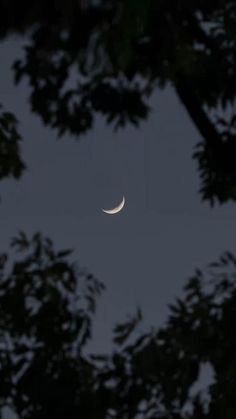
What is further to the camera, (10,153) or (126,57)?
(10,153)

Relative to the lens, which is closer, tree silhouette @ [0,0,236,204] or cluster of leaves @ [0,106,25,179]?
tree silhouette @ [0,0,236,204]

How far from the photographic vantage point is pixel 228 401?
935 cm

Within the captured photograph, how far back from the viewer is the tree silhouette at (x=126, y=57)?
7402 mm

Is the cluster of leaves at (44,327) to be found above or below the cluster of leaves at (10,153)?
below

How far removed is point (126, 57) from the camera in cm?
782

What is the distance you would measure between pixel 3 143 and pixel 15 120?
1.09 feet

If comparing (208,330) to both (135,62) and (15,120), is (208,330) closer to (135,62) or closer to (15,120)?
(135,62)

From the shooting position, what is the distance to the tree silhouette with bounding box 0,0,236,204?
740cm

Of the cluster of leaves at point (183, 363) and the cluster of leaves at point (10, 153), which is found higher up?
the cluster of leaves at point (10, 153)

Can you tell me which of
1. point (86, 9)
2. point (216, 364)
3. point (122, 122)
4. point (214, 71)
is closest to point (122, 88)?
point (122, 122)

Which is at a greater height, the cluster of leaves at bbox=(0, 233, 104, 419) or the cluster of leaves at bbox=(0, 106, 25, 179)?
the cluster of leaves at bbox=(0, 106, 25, 179)

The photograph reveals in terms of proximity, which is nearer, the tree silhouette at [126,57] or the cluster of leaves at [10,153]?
the tree silhouette at [126,57]

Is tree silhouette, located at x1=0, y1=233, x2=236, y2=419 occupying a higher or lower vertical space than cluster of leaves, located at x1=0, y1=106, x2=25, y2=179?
lower

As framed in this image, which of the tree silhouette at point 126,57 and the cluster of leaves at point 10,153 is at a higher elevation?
the cluster of leaves at point 10,153
